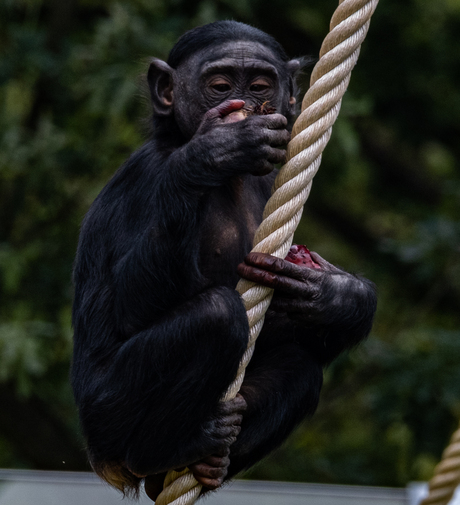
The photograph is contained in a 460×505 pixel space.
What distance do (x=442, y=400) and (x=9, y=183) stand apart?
Answer: 4.29m

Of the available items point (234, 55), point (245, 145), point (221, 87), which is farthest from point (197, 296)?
point (234, 55)

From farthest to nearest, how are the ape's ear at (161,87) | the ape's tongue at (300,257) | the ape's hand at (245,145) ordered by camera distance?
1. the ape's ear at (161,87)
2. the ape's tongue at (300,257)
3. the ape's hand at (245,145)

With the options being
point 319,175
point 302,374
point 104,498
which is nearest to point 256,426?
point 302,374

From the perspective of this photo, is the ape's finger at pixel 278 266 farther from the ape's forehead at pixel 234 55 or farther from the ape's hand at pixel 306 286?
the ape's forehead at pixel 234 55

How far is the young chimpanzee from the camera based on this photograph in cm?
275

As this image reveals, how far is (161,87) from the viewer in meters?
3.55

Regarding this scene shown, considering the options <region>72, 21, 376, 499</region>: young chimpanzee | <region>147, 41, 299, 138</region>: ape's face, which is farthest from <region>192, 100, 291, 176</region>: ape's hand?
<region>147, 41, 299, 138</region>: ape's face

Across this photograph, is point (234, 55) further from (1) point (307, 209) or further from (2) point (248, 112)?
(1) point (307, 209)

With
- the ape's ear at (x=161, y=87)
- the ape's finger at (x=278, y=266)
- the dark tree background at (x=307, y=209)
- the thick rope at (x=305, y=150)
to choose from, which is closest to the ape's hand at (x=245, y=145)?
the thick rope at (x=305, y=150)

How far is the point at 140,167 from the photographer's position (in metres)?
3.22

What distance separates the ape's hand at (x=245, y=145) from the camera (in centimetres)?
272

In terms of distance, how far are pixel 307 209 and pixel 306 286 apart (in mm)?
6221

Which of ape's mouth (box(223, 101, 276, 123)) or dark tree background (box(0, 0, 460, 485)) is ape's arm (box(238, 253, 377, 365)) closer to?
ape's mouth (box(223, 101, 276, 123))

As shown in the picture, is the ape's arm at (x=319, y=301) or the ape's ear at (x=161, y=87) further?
the ape's ear at (x=161, y=87)
